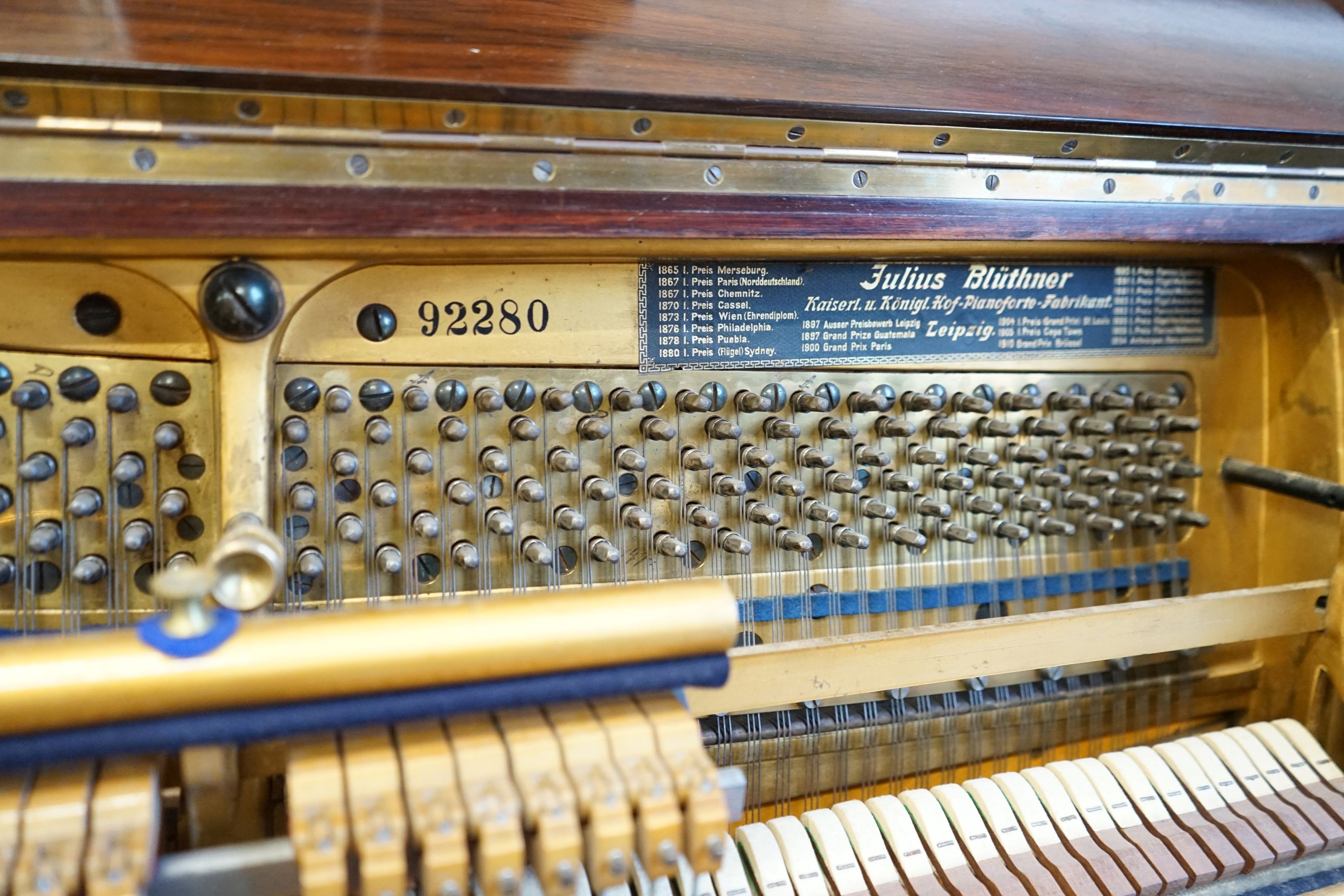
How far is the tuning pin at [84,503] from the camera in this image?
1178 millimetres

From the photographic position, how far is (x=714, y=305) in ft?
4.80

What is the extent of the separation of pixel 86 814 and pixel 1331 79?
2172 mm

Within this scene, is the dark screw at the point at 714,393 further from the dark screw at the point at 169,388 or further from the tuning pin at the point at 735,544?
the dark screw at the point at 169,388

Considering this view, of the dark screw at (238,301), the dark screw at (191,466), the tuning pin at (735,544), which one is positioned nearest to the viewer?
the dark screw at (238,301)

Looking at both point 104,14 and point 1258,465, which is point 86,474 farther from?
point 1258,465


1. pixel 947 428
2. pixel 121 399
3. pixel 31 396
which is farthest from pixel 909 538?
pixel 31 396

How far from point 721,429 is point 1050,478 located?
0.69m

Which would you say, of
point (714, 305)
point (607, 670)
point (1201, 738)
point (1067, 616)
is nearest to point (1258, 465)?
point (1201, 738)

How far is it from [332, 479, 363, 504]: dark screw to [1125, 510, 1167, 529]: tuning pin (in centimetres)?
146

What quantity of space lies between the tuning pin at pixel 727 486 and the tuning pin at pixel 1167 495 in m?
0.93

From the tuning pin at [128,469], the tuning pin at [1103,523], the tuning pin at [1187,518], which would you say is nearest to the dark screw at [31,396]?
the tuning pin at [128,469]

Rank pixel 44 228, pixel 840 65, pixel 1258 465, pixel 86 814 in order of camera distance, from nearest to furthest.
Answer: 1. pixel 86 814
2. pixel 44 228
3. pixel 840 65
4. pixel 1258 465

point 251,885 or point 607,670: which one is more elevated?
point 607,670

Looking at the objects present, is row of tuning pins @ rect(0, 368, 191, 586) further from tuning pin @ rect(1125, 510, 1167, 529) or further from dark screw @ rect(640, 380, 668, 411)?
tuning pin @ rect(1125, 510, 1167, 529)
